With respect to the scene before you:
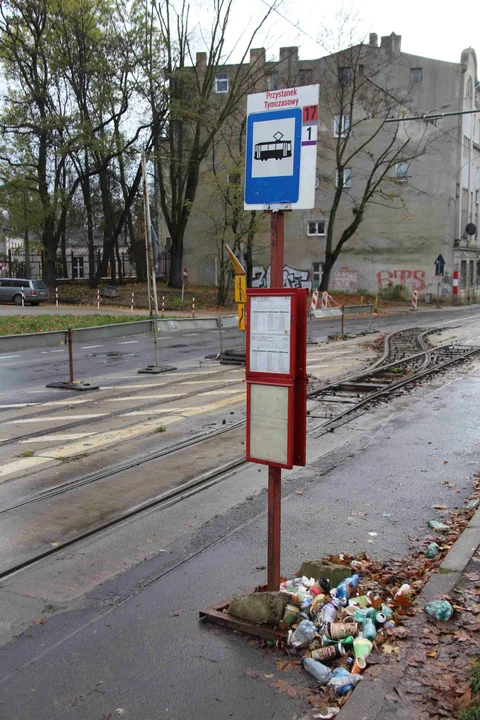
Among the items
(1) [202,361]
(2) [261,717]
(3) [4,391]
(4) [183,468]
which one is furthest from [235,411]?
(2) [261,717]

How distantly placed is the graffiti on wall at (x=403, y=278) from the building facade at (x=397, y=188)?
7 centimetres

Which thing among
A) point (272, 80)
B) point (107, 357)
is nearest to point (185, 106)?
point (272, 80)

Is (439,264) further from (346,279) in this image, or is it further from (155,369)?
(155,369)

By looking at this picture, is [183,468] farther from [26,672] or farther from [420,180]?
[420,180]

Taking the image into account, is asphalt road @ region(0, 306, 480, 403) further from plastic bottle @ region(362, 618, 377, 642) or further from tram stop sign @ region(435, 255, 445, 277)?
tram stop sign @ region(435, 255, 445, 277)

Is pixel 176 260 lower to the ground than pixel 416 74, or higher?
lower

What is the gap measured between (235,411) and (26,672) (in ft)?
23.9

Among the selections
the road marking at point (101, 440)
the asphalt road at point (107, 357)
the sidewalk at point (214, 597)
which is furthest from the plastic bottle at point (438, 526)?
the asphalt road at point (107, 357)

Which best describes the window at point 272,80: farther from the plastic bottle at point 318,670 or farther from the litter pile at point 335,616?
the plastic bottle at point 318,670

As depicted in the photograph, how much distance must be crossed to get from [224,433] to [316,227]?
139ft

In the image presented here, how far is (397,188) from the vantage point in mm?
48375

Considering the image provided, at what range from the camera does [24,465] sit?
7.77 metres

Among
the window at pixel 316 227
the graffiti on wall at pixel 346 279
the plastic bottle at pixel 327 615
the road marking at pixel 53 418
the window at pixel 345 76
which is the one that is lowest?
the road marking at pixel 53 418

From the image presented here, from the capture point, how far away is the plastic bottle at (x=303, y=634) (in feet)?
12.7
